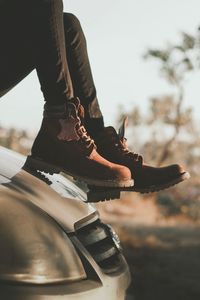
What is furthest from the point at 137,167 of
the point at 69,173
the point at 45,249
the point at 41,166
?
the point at 45,249

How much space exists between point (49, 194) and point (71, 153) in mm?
296

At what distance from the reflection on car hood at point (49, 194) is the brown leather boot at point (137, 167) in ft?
0.74

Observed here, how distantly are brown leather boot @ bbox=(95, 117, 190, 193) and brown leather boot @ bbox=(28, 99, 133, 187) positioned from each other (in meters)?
0.11

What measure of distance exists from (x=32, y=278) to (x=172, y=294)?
4.19 metres

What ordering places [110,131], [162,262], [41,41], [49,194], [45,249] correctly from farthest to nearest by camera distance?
[162,262] → [110,131] → [41,41] → [49,194] → [45,249]

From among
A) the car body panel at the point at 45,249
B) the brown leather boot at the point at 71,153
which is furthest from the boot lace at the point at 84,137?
the car body panel at the point at 45,249

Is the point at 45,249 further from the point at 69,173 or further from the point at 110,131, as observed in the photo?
the point at 110,131

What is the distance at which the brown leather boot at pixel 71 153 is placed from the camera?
2.33 metres

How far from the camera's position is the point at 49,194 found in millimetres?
2145

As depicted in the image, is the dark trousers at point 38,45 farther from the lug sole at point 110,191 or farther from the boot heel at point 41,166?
the lug sole at point 110,191

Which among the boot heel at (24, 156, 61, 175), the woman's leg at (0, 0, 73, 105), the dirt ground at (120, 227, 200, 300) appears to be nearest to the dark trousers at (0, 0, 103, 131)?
the woman's leg at (0, 0, 73, 105)

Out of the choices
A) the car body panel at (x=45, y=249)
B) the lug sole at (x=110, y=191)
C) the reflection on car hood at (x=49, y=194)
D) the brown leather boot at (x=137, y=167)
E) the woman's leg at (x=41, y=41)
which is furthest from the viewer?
the brown leather boot at (x=137, y=167)

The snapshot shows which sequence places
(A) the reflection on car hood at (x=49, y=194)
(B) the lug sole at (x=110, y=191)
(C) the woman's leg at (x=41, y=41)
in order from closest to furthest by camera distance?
1. (A) the reflection on car hood at (x=49, y=194)
2. (C) the woman's leg at (x=41, y=41)
3. (B) the lug sole at (x=110, y=191)

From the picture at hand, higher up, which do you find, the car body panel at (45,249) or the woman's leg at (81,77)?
the woman's leg at (81,77)
